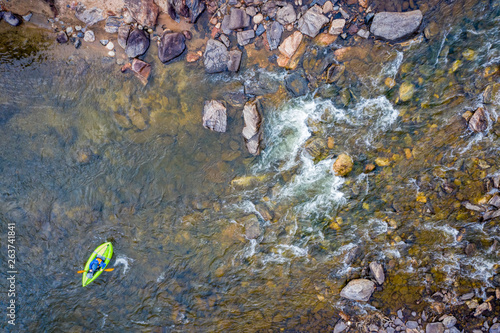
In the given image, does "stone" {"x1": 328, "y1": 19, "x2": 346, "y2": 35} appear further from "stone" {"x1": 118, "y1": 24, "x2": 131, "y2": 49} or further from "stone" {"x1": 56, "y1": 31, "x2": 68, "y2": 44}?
"stone" {"x1": 56, "y1": 31, "x2": 68, "y2": 44}

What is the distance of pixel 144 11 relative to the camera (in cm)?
684

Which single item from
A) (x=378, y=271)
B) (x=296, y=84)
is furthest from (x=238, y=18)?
(x=378, y=271)

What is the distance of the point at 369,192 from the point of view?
686 centimetres

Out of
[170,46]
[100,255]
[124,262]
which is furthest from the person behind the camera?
[124,262]

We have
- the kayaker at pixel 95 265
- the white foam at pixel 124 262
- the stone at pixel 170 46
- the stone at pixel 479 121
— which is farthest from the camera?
the white foam at pixel 124 262

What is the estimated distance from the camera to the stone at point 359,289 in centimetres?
695

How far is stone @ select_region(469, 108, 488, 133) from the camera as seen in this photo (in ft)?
20.3

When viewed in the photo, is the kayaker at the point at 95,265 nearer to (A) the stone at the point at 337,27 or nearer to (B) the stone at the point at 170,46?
(B) the stone at the point at 170,46

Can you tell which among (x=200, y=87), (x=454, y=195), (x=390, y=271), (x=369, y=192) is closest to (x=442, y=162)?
(x=454, y=195)

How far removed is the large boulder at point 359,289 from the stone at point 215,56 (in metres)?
6.73

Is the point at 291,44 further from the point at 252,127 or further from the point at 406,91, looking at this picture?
the point at 406,91

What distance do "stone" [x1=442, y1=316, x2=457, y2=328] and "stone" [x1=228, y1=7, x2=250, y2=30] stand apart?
30.5ft

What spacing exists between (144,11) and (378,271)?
30.1ft

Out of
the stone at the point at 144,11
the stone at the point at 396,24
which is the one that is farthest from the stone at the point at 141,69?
the stone at the point at 396,24
